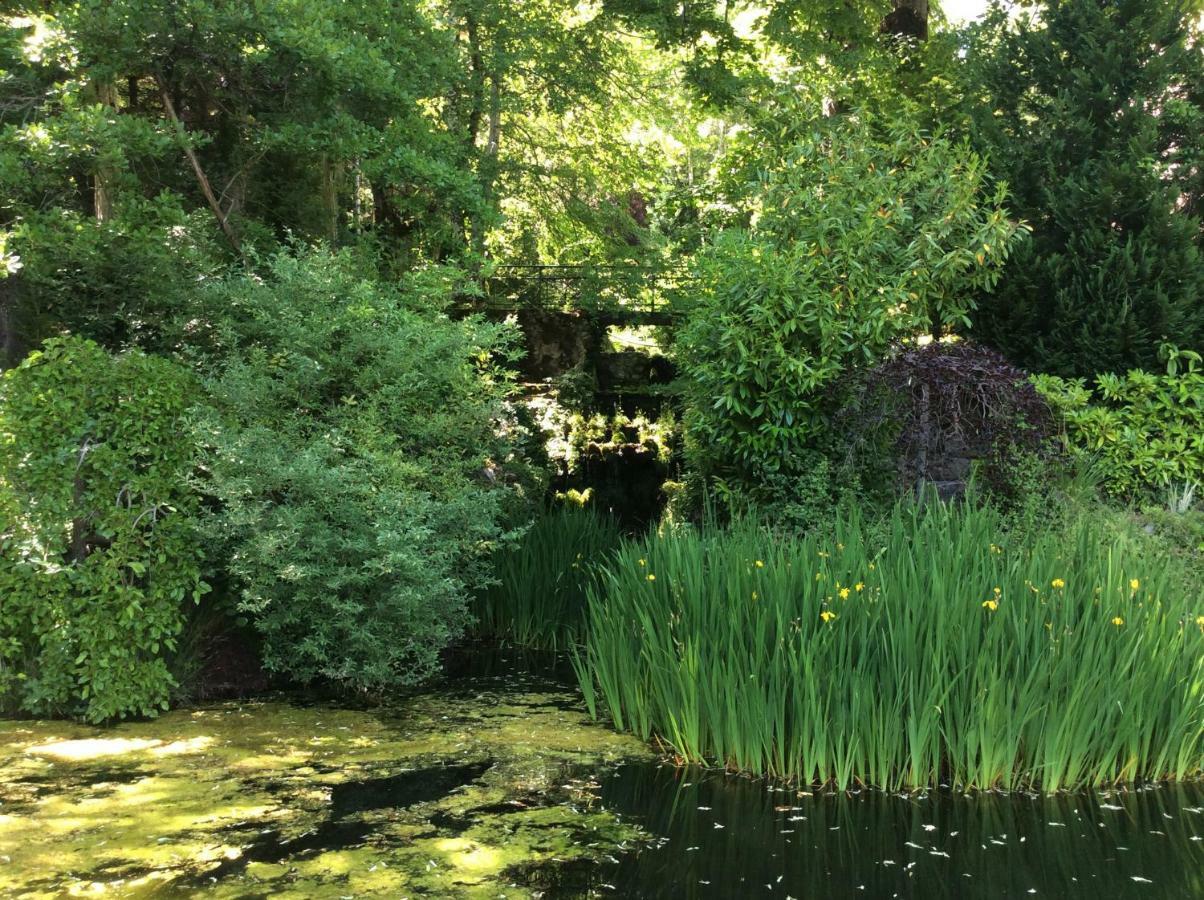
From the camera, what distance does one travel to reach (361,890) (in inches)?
121

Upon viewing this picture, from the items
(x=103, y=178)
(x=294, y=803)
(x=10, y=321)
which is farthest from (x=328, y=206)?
(x=294, y=803)

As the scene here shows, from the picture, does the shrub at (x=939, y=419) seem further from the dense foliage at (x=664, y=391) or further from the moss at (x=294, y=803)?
the moss at (x=294, y=803)

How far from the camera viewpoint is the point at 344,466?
17.4 feet

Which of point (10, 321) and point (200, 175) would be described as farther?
point (200, 175)

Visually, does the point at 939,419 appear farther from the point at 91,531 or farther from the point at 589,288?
the point at 589,288

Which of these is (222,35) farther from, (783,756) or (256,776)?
(783,756)

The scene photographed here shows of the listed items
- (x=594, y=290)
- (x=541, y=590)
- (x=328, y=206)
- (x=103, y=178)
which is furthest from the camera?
(x=594, y=290)

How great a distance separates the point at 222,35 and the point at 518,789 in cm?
511

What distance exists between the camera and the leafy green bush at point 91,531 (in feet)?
15.9

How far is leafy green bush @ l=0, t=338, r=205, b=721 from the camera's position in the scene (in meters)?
4.84

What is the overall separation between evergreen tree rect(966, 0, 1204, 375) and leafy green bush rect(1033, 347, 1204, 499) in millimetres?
361

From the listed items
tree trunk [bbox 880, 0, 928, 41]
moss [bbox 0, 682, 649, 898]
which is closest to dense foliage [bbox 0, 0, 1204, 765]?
moss [bbox 0, 682, 649, 898]

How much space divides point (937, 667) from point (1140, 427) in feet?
13.8

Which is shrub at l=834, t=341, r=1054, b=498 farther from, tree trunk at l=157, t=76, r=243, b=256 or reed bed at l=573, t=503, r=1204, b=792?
tree trunk at l=157, t=76, r=243, b=256
